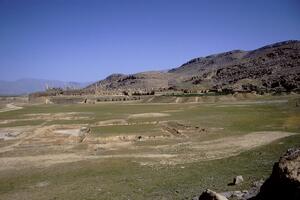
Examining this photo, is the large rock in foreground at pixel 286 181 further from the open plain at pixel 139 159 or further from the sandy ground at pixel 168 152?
the sandy ground at pixel 168 152

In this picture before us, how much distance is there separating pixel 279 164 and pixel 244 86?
119797mm

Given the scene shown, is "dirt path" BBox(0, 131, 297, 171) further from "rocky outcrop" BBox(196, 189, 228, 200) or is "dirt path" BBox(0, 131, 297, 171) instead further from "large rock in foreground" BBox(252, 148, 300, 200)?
"large rock in foreground" BBox(252, 148, 300, 200)

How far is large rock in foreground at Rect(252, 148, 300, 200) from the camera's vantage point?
9961 mm

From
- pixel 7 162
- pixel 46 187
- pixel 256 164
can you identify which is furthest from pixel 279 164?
pixel 7 162

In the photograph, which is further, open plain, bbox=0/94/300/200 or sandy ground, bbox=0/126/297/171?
sandy ground, bbox=0/126/297/171

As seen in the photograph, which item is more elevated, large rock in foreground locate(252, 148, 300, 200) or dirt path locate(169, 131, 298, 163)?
large rock in foreground locate(252, 148, 300, 200)

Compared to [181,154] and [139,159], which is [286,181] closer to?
[139,159]

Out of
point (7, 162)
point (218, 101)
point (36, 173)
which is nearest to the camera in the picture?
point (36, 173)

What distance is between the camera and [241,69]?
17625cm

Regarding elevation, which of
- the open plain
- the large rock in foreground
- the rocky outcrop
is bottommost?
the open plain

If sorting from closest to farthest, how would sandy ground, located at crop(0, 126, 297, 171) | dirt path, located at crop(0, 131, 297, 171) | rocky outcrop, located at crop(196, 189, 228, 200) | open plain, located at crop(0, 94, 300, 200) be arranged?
1. rocky outcrop, located at crop(196, 189, 228, 200)
2. open plain, located at crop(0, 94, 300, 200)
3. dirt path, located at crop(0, 131, 297, 171)
4. sandy ground, located at crop(0, 126, 297, 171)

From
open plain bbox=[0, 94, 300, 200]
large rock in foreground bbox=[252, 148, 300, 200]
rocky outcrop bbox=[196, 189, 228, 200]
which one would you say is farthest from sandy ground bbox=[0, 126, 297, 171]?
large rock in foreground bbox=[252, 148, 300, 200]

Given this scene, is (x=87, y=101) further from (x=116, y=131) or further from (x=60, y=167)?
(x=60, y=167)

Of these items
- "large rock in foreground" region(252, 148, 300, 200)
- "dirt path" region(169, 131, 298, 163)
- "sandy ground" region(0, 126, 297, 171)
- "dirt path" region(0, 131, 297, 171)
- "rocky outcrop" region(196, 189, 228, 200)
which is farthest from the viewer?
"dirt path" region(169, 131, 298, 163)
